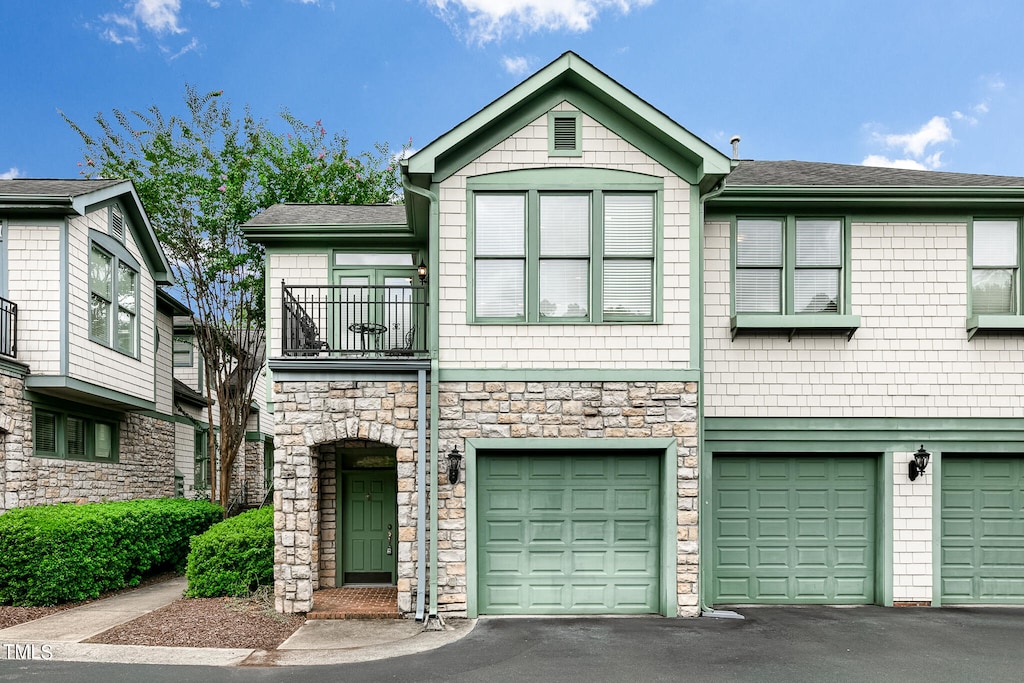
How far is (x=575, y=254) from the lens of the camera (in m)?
9.65

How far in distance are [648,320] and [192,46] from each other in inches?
1734

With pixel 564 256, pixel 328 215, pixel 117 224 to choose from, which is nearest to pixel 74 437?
pixel 117 224

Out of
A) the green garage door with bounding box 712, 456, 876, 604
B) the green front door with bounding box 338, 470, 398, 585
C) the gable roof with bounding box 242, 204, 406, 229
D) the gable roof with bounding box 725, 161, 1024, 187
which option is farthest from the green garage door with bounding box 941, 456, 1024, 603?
the gable roof with bounding box 242, 204, 406, 229

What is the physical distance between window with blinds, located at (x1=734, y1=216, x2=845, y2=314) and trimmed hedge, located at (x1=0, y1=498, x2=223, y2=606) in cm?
1007

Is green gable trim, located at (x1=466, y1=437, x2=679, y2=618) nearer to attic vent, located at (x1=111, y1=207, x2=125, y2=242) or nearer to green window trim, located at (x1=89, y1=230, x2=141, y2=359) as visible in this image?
green window trim, located at (x1=89, y1=230, x2=141, y2=359)

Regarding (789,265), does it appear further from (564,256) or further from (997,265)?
(564,256)

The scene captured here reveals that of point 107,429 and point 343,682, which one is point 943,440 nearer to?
point 343,682

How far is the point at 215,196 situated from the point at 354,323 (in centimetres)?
1130

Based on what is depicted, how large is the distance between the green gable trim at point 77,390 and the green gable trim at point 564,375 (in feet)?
22.2

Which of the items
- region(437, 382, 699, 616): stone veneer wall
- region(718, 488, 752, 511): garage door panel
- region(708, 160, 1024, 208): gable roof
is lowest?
region(718, 488, 752, 511): garage door panel

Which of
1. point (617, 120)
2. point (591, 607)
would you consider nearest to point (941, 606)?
point (591, 607)

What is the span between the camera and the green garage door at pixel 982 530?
10.4 metres

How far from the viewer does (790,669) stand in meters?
7.38

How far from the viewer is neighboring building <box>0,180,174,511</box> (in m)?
11.7
